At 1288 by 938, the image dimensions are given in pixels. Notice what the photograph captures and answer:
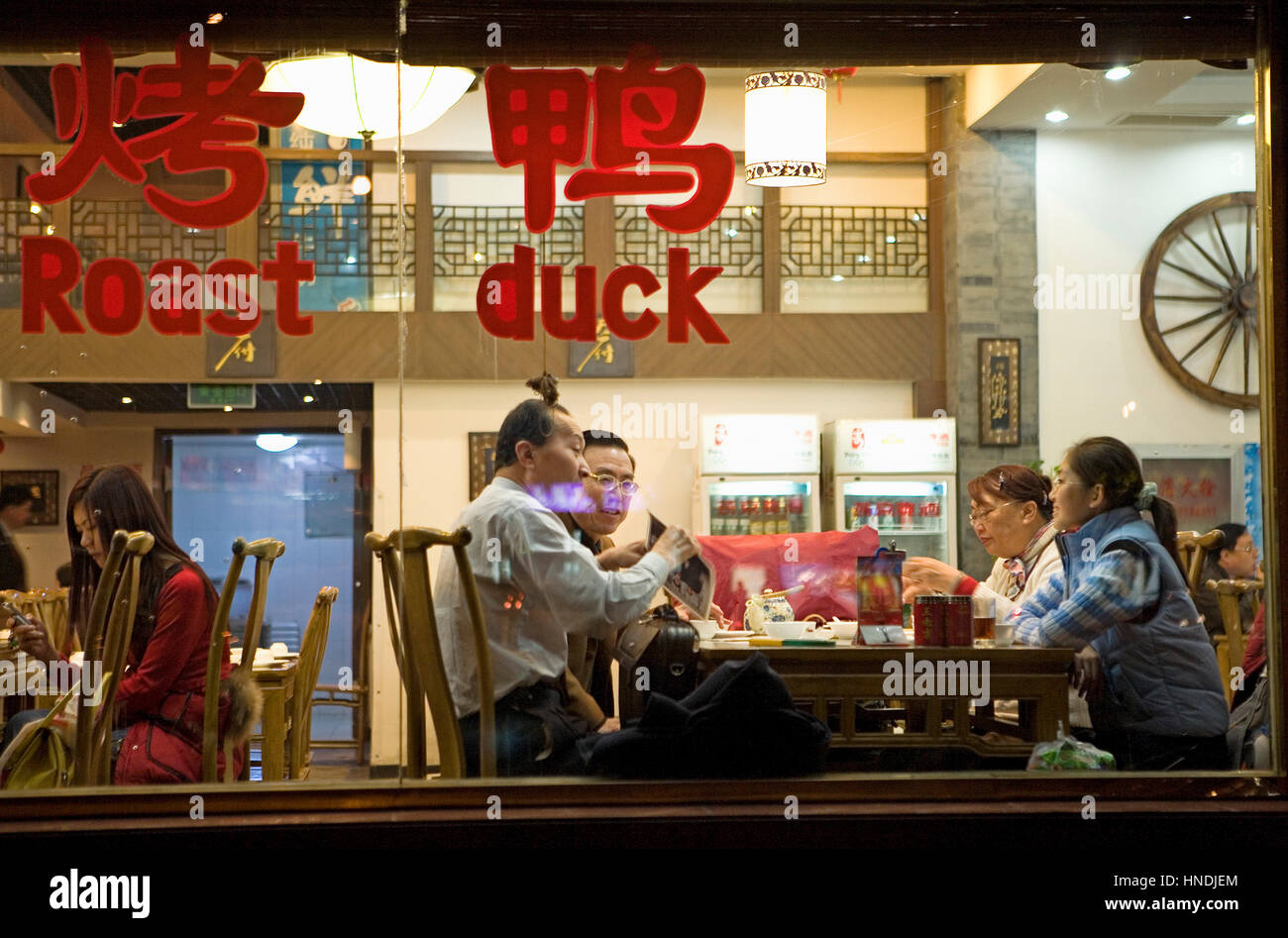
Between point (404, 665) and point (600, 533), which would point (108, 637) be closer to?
A: point (404, 665)

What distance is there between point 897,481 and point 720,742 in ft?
7.02

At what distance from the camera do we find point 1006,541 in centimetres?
363

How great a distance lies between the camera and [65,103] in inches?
104

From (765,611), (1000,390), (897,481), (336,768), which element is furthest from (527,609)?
(897,481)

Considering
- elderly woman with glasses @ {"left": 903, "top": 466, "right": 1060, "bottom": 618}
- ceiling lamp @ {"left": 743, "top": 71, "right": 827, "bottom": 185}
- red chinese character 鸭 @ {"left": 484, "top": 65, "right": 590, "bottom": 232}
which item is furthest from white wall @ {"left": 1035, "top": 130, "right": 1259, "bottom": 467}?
red chinese character 鸭 @ {"left": 484, "top": 65, "right": 590, "bottom": 232}

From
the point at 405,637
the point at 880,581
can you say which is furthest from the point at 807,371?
the point at 405,637

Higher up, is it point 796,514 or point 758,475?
point 758,475

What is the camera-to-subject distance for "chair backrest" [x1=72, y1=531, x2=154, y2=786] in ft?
8.79

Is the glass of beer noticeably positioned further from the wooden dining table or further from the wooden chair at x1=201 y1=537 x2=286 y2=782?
the wooden chair at x1=201 y1=537 x2=286 y2=782

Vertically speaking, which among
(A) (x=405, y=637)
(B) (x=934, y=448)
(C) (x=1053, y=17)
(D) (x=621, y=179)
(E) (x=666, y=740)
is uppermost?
(C) (x=1053, y=17)

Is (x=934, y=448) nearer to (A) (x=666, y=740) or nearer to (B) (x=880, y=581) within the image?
(B) (x=880, y=581)

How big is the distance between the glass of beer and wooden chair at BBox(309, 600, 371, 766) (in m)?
1.57

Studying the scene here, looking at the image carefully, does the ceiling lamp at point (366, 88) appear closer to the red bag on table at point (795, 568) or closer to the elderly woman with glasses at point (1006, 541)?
the red bag on table at point (795, 568)
